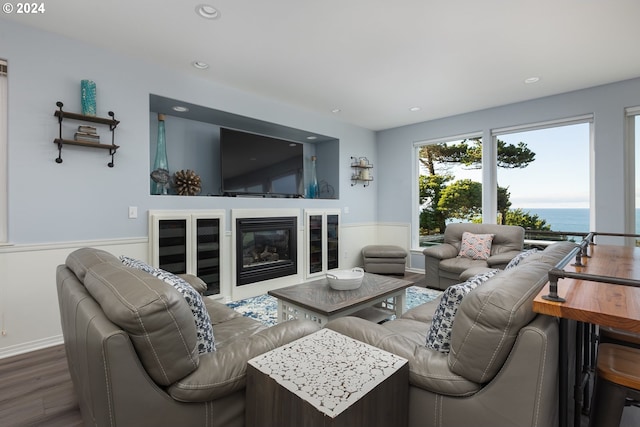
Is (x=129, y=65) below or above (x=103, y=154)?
above

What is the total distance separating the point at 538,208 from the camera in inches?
166

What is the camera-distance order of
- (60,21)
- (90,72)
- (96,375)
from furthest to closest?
(90,72)
(60,21)
(96,375)

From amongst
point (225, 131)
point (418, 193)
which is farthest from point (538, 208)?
point (225, 131)

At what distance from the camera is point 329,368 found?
1.06 meters

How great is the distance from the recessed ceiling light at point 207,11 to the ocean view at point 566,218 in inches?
179

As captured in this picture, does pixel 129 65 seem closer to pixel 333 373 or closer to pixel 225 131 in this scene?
pixel 225 131

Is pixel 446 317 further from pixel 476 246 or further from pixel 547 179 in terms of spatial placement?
pixel 547 179

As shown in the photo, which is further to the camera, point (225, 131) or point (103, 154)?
point (225, 131)

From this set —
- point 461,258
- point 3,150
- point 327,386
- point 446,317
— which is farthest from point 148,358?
point 461,258

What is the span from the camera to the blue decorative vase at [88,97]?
2609 mm

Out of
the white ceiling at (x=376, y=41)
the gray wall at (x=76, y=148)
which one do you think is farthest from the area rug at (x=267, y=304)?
the white ceiling at (x=376, y=41)

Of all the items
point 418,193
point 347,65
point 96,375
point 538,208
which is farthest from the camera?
point 418,193

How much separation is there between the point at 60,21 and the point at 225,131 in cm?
173

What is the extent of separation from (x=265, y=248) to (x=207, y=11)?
9.01 feet
